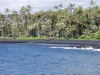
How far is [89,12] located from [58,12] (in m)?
18.1

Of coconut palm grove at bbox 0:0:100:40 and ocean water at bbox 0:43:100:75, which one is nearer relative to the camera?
ocean water at bbox 0:43:100:75

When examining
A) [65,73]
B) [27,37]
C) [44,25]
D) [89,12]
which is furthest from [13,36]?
[65,73]

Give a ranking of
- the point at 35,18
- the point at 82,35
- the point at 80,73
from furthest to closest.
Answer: the point at 35,18
the point at 82,35
the point at 80,73

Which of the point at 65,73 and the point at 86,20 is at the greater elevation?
the point at 86,20

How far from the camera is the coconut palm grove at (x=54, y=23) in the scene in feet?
461

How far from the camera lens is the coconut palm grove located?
14048cm

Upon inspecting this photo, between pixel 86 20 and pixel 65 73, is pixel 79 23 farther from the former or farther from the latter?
pixel 65 73

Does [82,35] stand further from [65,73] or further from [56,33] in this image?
[65,73]

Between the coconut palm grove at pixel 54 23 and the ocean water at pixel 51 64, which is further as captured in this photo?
the coconut palm grove at pixel 54 23

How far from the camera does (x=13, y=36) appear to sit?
158750 millimetres

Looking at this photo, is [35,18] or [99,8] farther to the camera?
[35,18]

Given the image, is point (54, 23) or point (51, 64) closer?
point (51, 64)


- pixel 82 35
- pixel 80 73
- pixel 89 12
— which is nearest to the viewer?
pixel 80 73

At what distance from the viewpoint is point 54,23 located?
512 ft
